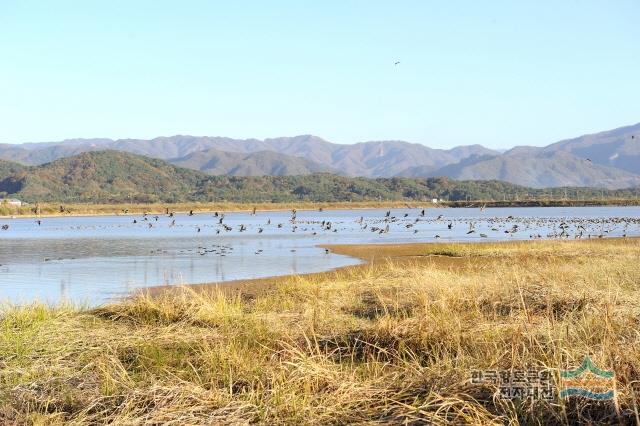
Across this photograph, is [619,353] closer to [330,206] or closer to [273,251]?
[273,251]

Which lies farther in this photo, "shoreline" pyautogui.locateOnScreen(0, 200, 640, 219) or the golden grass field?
"shoreline" pyautogui.locateOnScreen(0, 200, 640, 219)

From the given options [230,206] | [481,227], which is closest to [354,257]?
[481,227]

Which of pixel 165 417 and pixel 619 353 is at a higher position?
pixel 619 353

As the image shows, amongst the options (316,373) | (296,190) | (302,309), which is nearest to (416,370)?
(316,373)

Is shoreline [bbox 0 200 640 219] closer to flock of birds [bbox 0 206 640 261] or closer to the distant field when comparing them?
the distant field

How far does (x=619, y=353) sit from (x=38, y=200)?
177484 millimetres

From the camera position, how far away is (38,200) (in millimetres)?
170375

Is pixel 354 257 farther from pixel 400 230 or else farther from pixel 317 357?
pixel 400 230

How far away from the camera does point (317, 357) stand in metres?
7.67

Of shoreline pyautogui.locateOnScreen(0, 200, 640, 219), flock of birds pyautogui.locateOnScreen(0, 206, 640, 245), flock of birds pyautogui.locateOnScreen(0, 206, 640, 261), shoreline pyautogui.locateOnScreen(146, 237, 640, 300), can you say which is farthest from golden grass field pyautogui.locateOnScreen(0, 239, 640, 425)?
shoreline pyautogui.locateOnScreen(0, 200, 640, 219)

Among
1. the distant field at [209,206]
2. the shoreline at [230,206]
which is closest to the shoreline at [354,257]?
the shoreline at [230,206]

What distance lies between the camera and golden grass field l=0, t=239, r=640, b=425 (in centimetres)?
616

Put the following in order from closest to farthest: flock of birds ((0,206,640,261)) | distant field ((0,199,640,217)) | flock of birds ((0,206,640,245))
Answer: flock of birds ((0,206,640,261)) → flock of birds ((0,206,640,245)) → distant field ((0,199,640,217))

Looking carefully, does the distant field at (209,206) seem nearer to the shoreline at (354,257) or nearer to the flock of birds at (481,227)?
the flock of birds at (481,227)
